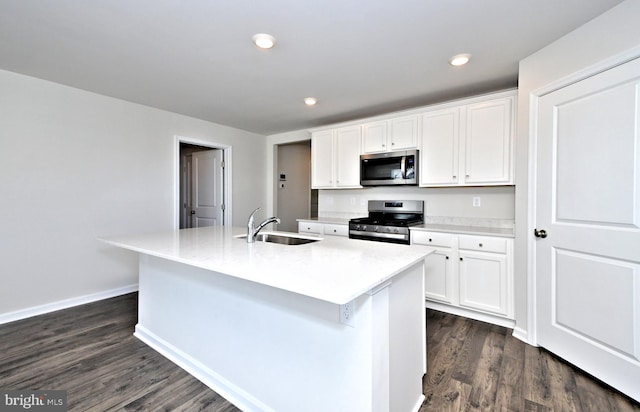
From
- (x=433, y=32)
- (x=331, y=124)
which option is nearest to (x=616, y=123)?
(x=433, y=32)

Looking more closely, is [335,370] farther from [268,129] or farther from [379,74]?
[268,129]

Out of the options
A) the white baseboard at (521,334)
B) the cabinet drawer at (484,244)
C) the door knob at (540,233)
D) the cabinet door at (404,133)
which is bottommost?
the white baseboard at (521,334)

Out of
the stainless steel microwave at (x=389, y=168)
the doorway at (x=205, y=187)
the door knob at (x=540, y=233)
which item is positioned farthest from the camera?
the doorway at (x=205, y=187)

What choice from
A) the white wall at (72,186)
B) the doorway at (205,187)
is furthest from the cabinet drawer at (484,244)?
the white wall at (72,186)

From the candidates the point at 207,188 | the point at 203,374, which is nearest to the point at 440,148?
the point at 203,374

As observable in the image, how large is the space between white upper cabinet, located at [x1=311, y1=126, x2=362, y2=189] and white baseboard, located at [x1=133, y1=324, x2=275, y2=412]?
8.83 ft

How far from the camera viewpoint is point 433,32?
6.33ft

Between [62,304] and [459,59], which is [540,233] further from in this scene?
[62,304]

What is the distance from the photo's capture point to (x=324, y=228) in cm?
395

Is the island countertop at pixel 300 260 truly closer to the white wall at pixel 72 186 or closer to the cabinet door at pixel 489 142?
the white wall at pixel 72 186

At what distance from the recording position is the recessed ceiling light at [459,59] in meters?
2.24

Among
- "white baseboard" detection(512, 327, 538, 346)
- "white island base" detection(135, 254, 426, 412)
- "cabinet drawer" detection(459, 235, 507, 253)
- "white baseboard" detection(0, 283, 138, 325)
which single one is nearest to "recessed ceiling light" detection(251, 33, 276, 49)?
"white island base" detection(135, 254, 426, 412)

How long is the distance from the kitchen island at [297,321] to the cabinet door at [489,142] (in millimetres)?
1644

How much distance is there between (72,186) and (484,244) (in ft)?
13.8
